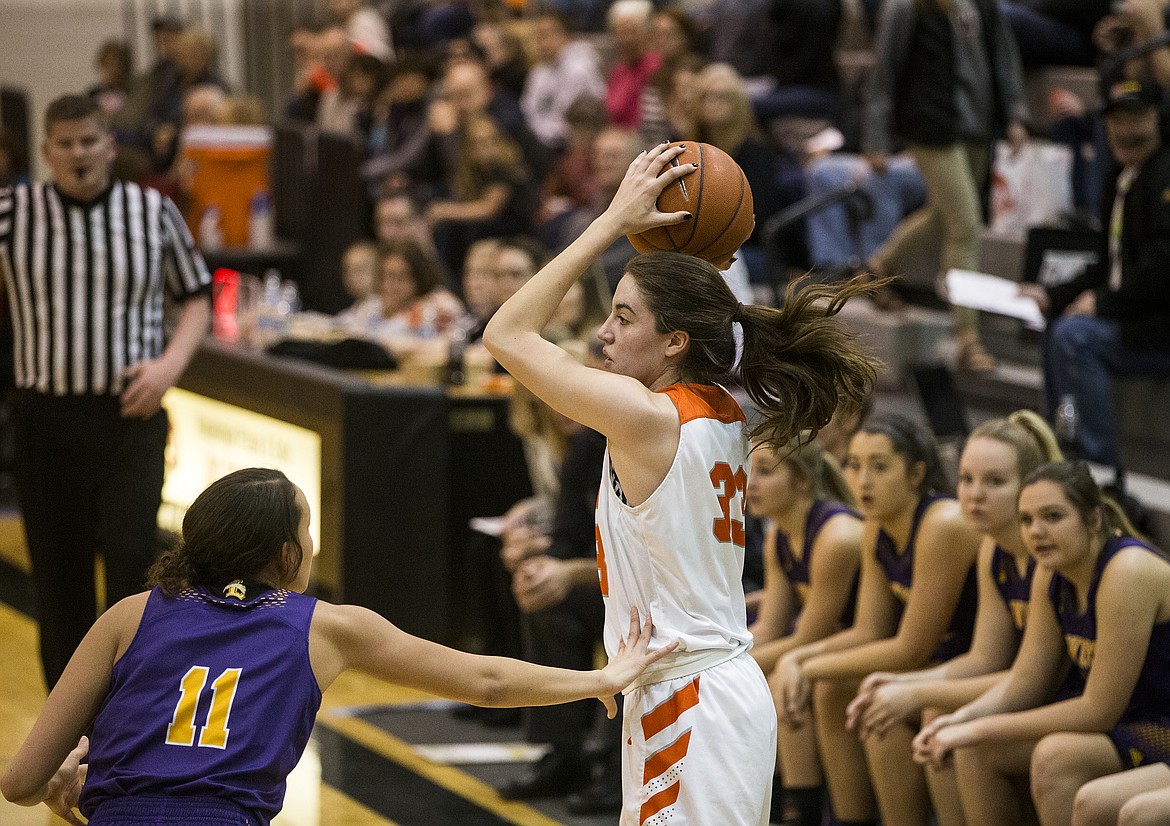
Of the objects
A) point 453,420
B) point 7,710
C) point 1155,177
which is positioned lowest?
point 7,710

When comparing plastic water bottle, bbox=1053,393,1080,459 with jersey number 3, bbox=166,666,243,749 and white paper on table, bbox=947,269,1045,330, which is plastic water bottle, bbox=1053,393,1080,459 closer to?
white paper on table, bbox=947,269,1045,330

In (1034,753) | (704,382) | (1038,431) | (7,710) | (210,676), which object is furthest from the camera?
(7,710)

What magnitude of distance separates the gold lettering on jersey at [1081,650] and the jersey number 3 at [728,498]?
1.42 metres

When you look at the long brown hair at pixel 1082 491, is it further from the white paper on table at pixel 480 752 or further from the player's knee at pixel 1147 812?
the white paper on table at pixel 480 752

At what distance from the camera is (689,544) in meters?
2.90

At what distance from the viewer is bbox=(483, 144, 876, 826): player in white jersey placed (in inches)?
113

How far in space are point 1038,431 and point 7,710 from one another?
3805mm

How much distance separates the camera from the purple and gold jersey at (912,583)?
15.1 feet

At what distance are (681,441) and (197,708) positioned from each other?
941 millimetres

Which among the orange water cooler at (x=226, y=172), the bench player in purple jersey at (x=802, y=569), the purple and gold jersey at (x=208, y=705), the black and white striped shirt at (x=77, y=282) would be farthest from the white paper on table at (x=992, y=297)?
the orange water cooler at (x=226, y=172)

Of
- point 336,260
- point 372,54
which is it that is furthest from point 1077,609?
point 372,54

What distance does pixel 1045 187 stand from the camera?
809 centimetres

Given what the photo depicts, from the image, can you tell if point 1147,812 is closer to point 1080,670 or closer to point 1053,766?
point 1053,766

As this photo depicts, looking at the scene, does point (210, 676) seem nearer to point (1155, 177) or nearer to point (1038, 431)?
point (1038, 431)
